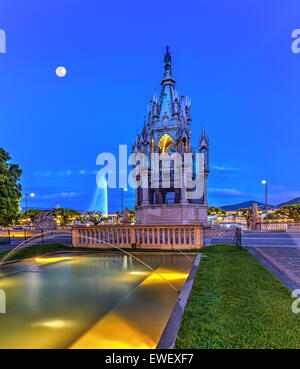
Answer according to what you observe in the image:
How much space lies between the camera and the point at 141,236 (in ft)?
47.4

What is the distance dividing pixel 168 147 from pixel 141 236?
75.6 ft

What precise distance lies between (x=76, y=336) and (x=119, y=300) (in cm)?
189

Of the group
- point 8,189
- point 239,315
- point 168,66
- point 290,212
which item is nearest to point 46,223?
point 8,189

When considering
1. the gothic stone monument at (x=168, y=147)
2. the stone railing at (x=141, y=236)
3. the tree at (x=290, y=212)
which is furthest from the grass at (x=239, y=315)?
the tree at (x=290, y=212)

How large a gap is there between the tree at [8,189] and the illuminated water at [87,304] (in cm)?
609

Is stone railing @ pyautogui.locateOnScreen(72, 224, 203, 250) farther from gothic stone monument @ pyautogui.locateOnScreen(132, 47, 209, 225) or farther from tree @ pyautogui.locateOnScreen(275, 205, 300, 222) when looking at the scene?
tree @ pyautogui.locateOnScreen(275, 205, 300, 222)

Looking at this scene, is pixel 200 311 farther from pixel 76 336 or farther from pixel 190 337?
pixel 76 336

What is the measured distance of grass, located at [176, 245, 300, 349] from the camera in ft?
10.8

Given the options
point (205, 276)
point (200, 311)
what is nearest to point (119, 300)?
point (200, 311)

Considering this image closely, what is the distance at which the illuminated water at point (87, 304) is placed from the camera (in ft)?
12.8

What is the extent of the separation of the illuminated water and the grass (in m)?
0.64

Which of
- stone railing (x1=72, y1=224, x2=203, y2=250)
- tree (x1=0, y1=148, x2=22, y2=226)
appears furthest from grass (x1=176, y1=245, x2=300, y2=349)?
tree (x1=0, y1=148, x2=22, y2=226)

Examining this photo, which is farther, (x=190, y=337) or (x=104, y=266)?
(x=104, y=266)

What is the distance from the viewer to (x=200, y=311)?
434 centimetres
